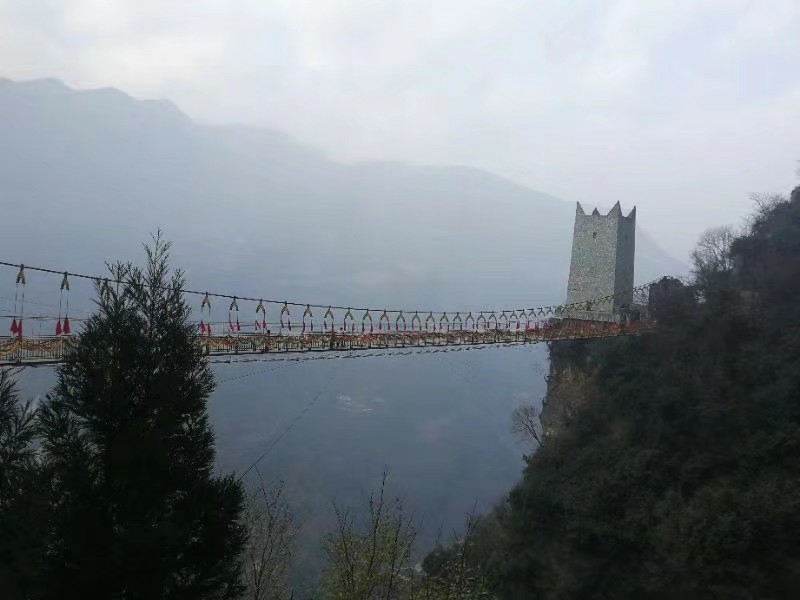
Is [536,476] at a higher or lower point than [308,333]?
lower

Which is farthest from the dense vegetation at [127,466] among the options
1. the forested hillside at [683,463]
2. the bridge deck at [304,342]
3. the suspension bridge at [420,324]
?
the forested hillside at [683,463]

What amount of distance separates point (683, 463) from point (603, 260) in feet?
40.8

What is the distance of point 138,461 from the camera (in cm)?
529

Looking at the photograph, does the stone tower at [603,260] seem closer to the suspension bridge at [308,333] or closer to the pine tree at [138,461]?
the suspension bridge at [308,333]

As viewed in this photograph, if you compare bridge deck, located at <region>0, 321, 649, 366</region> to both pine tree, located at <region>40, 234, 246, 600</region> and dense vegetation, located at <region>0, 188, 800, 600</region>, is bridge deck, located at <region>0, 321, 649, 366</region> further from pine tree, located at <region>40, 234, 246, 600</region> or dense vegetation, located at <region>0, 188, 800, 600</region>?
dense vegetation, located at <region>0, 188, 800, 600</region>

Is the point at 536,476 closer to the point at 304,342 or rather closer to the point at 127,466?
the point at 304,342

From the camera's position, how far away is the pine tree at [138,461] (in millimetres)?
4977

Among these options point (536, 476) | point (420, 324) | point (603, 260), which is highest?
point (603, 260)

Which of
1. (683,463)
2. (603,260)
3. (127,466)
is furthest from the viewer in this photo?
(603,260)

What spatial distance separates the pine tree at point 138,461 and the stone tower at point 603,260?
763 inches

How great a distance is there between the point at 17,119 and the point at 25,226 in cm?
3372

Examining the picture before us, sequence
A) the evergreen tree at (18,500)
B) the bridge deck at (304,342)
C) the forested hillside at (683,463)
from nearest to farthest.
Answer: the evergreen tree at (18,500) → the bridge deck at (304,342) → the forested hillside at (683,463)

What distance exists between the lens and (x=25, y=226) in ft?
194

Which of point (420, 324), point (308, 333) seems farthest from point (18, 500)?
point (420, 324)
